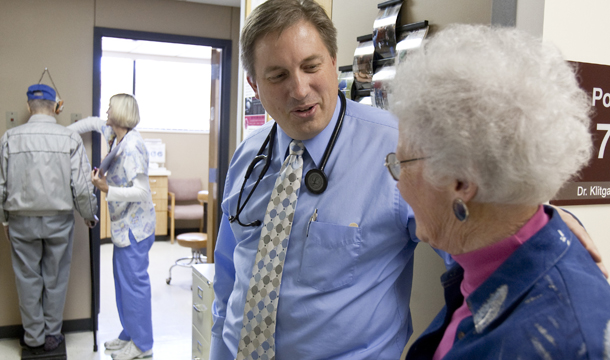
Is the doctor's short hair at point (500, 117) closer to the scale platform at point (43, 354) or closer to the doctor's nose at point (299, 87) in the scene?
the doctor's nose at point (299, 87)

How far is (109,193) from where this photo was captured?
3.30 m

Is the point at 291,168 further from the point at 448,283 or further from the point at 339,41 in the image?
the point at 339,41

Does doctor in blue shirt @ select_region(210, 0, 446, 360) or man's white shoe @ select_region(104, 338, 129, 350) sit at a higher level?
doctor in blue shirt @ select_region(210, 0, 446, 360)

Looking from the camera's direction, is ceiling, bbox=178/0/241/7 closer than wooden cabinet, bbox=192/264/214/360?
No

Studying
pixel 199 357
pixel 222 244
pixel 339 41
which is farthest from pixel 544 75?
pixel 199 357

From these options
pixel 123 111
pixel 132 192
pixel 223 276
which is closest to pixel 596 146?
pixel 223 276

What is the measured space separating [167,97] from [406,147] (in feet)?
27.0

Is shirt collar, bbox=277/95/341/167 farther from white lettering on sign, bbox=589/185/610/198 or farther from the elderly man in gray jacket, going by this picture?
the elderly man in gray jacket

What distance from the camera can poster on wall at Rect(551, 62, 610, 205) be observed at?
1.26m

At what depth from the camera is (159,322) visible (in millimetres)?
4234

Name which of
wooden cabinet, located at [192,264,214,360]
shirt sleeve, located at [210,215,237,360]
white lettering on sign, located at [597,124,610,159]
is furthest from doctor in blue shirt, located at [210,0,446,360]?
wooden cabinet, located at [192,264,214,360]

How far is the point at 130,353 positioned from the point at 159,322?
73 centimetres

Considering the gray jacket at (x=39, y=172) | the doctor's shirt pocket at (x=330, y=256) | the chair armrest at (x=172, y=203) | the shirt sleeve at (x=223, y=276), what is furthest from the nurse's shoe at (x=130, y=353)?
the chair armrest at (x=172, y=203)

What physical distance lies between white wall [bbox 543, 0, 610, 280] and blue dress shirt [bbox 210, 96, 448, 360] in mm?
466
